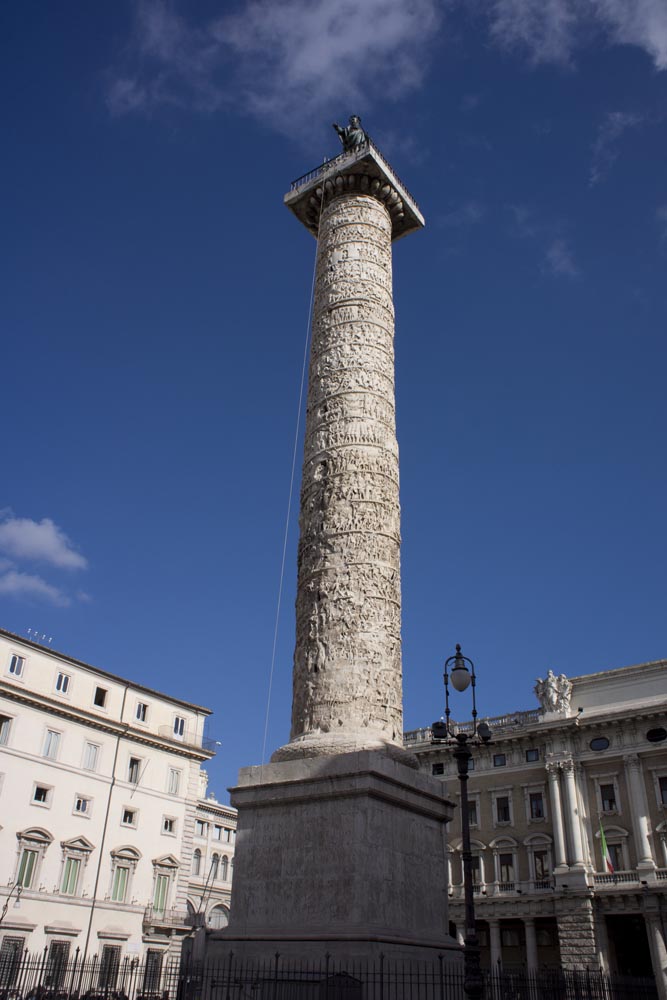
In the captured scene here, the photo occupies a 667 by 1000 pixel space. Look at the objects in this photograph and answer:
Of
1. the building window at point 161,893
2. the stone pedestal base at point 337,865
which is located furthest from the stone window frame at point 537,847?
the stone pedestal base at point 337,865

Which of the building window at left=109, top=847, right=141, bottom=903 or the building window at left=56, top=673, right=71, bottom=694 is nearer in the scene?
the building window at left=109, top=847, right=141, bottom=903

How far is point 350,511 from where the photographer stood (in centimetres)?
1059

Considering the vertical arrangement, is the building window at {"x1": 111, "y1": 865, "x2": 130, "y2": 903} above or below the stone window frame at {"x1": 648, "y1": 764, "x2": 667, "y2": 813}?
below

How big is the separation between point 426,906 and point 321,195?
36.0 ft

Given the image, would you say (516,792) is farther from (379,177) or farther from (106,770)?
(379,177)

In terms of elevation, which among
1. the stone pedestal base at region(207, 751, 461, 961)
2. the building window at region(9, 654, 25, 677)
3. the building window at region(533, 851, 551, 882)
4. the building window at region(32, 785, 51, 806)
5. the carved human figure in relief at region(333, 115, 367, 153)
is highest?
the carved human figure in relief at region(333, 115, 367, 153)

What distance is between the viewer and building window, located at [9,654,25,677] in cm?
2186

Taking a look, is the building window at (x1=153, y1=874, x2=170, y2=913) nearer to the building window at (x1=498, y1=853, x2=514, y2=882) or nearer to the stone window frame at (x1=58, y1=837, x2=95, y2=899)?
the stone window frame at (x1=58, y1=837, x2=95, y2=899)

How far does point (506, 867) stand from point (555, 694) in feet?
19.3

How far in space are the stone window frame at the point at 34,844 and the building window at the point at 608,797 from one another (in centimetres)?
1644

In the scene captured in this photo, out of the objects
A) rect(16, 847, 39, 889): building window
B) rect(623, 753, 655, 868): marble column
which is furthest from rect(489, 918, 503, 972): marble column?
rect(16, 847, 39, 889): building window

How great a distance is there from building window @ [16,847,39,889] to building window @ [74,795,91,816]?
5.86 feet

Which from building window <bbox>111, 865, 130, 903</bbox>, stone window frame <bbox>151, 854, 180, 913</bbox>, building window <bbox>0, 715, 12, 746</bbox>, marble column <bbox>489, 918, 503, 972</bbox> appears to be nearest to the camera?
building window <bbox>0, 715, 12, 746</bbox>

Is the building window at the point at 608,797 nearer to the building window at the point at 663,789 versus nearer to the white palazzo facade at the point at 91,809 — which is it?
the building window at the point at 663,789
